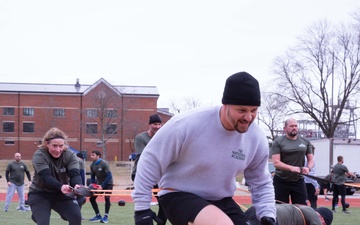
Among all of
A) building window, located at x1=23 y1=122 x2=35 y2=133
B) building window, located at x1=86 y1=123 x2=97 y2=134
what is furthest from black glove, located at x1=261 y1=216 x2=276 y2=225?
building window, located at x1=23 y1=122 x2=35 y2=133

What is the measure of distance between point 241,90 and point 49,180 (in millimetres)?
4152

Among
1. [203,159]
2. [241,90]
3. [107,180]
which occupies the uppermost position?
[241,90]

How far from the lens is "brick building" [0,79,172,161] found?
75.6 m

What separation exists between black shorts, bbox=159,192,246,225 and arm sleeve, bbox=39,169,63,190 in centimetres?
323

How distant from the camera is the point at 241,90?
4738 millimetres

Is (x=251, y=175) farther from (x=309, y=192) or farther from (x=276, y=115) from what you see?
(x=276, y=115)

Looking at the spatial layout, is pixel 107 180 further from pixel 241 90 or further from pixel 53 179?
pixel 241 90

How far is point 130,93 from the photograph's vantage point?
76938mm

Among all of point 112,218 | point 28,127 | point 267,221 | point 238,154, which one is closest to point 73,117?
point 28,127

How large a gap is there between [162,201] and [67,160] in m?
3.66

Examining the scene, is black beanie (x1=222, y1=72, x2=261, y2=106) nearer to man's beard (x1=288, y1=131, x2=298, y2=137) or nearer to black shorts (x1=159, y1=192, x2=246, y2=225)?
black shorts (x1=159, y1=192, x2=246, y2=225)

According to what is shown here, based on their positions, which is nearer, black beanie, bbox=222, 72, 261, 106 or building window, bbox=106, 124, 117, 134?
black beanie, bbox=222, 72, 261, 106

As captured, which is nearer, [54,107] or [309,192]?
[309,192]

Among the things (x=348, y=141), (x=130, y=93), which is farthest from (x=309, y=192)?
(x=130, y=93)
